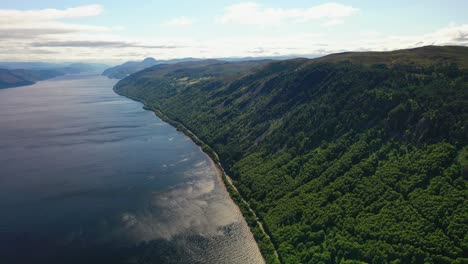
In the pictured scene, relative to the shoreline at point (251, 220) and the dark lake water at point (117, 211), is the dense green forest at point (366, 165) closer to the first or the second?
the shoreline at point (251, 220)

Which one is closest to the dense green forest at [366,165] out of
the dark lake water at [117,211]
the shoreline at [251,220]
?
the shoreline at [251,220]

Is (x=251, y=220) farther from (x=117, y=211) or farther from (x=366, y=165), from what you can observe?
(x=117, y=211)

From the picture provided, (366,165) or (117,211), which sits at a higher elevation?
(366,165)

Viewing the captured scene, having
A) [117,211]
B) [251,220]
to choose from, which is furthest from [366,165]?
[117,211]

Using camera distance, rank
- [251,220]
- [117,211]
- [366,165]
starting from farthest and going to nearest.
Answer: [117,211]
[366,165]
[251,220]

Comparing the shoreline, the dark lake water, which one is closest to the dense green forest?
the shoreline

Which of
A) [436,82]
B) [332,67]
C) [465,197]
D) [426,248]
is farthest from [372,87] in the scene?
[426,248]

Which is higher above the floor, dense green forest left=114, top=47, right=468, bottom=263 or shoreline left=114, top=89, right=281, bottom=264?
dense green forest left=114, top=47, right=468, bottom=263

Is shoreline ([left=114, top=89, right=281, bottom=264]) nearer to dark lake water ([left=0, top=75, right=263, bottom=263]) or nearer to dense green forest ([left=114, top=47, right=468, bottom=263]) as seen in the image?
dark lake water ([left=0, top=75, right=263, bottom=263])

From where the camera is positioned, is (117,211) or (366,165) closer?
(366,165)
